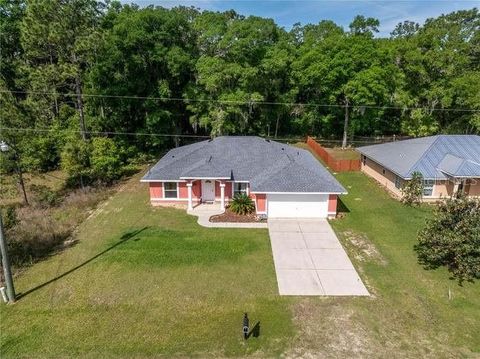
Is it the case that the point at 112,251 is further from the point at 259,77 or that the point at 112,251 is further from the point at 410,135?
the point at 410,135

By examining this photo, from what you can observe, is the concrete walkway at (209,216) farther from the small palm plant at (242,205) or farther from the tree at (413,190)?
the tree at (413,190)

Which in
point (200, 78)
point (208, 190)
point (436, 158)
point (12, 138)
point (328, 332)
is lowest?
point (328, 332)

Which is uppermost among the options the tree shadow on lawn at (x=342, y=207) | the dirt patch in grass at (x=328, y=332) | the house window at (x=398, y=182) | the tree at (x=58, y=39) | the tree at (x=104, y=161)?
the tree at (x=58, y=39)

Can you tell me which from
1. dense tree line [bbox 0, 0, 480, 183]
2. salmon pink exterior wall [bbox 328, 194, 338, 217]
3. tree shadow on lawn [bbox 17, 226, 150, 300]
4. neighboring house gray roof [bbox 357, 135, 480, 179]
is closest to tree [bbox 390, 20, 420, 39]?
dense tree line [bbox 0, 0, 480, 183]

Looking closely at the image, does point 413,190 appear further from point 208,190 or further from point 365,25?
point 365,25

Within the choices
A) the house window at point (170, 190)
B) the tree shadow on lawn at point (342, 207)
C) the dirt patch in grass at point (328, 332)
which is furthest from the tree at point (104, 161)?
the dirt patch in grass at point (328, 332)

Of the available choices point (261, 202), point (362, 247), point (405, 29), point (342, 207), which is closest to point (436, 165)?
point (342, 207)

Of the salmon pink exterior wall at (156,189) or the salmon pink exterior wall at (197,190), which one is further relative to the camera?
the salmon pink exterior wall at (197,190)

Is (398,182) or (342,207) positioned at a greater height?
(398,182)
